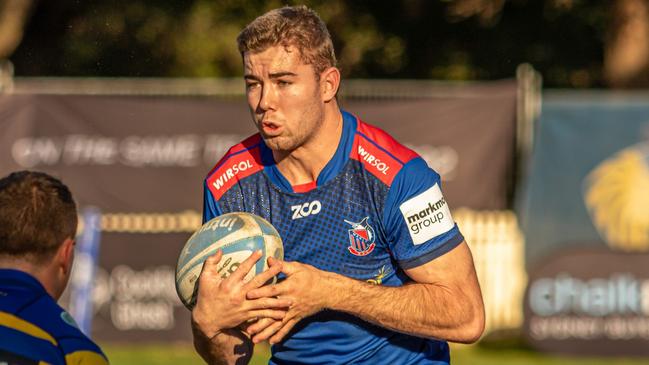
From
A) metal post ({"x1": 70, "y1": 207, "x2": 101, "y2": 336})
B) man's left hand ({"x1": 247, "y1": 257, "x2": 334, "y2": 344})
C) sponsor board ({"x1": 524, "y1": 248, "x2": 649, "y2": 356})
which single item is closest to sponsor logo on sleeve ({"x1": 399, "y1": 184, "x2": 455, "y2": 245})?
man's left hand ({"x1": 247, "y1": 257, "x2": 334, "y2": 344})

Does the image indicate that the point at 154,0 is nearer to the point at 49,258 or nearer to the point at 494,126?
the point at 494,126

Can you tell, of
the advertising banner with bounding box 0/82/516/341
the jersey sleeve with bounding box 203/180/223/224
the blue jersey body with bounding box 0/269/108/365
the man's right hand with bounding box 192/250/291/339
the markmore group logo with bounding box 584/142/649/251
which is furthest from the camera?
the advertising banner with bounding box 0/82/516/341

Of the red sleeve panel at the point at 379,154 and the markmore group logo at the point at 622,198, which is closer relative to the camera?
the red sleeve panel at the point at 379,154

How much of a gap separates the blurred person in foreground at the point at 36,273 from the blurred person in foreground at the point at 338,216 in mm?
591

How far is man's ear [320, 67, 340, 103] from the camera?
18.5 feet

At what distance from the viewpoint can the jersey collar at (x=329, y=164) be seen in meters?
5.72

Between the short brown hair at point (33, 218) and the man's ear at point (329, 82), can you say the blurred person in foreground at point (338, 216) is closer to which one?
the man's ear at point (329, 82)

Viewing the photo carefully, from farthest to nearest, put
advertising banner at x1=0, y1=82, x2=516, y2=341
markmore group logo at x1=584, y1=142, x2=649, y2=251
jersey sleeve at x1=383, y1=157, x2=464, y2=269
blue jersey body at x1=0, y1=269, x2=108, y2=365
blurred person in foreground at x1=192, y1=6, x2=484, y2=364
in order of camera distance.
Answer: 1. advertising banner at x1=0, y1=82, x2=516, y2=341
2. markmore group logo at x1=584, y1=142, x2=649, y2=251
3. jersey sleeve at x1=383, y1=157, x2=464, y2=269
4. blurred person in foreground at x1=192, y1=6, x2=484, y2=364
5. blue jersey body at x1=0, y1=269, x2=108, y2=365

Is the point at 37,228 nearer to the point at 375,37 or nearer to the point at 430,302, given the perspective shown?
the point at 430,302

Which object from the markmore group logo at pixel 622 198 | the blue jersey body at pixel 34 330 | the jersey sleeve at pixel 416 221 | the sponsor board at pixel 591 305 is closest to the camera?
the blue jersey body at pixel 34 330

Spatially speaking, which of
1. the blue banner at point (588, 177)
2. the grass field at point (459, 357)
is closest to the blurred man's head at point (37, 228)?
the grass field at point (459, 357)

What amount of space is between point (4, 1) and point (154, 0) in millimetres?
3172

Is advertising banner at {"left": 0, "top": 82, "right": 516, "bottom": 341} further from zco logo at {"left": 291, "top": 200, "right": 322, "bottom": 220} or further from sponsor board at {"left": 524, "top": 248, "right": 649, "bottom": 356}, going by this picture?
zco logo at {"left": 291, "top": 200, "right": 322, "bottom": 220}

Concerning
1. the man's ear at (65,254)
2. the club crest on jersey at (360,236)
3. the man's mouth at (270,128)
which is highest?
the man's mouth at (270,128)
